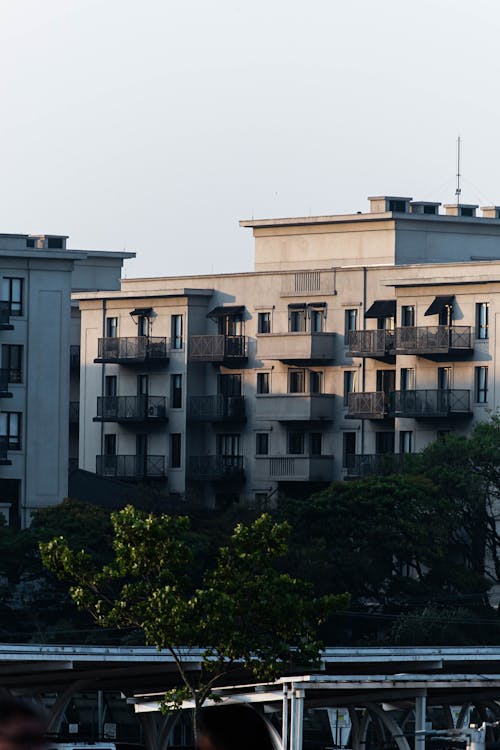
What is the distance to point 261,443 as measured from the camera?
121m

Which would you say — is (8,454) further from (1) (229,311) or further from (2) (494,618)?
(2) (494,618)

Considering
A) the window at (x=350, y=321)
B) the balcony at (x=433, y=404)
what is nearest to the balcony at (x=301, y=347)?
the window at (x=350, y=321)

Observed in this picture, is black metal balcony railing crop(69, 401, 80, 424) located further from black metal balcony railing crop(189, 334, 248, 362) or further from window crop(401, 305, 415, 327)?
window crop(401, 305, 415, 327)

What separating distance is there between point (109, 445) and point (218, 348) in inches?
389

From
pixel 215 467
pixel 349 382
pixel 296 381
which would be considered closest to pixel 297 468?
pixel 215 467

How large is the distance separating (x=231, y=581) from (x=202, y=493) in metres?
67.7

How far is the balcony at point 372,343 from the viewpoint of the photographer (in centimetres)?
Result: 11494

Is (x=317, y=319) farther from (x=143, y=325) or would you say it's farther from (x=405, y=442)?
(x=405, y=442)

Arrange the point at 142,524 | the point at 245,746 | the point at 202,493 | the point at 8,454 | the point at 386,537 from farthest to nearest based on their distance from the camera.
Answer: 1. the point at 202,493
2. the point at 8,454
3. the point at 386,537
4. the point at 142,524
5. the point at 245,746

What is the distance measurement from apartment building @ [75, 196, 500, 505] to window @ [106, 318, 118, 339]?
0.09 metres

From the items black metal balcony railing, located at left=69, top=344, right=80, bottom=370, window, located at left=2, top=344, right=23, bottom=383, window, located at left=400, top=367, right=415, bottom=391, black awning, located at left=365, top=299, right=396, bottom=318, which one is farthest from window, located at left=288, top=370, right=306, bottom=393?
window, located at left=2, top=344, right=23, bottom=383

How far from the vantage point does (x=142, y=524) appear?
52.2m

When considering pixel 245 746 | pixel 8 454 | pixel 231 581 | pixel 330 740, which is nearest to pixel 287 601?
pixel 231 581

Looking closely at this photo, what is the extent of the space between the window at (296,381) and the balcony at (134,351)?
8299mm
